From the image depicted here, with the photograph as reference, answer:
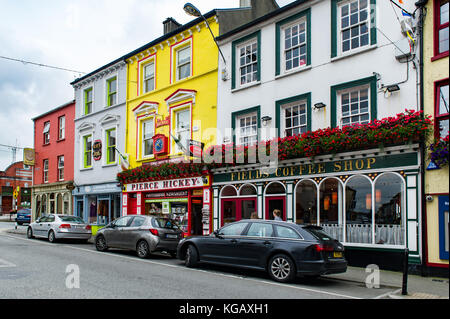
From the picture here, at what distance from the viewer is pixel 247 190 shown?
15.5 m

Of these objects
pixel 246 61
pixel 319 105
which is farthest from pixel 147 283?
pixel 246 61

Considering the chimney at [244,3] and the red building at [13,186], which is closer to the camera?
the chimney at [244,3]

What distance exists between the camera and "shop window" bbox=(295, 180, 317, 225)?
44.1ft

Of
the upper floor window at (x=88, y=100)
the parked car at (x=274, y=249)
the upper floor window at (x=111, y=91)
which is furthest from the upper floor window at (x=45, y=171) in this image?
the parked car at (x=274, y=249)

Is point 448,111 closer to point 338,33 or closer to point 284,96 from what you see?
point 338,33

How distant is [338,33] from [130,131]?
42.5 ft

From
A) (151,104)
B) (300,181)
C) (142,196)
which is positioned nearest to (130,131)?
(151,104)

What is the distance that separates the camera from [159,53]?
21156 millimetres

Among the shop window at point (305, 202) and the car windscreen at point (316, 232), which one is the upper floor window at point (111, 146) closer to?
the shop window at point (305, 202)

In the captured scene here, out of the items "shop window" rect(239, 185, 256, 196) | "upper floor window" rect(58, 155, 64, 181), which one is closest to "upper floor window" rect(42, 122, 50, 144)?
"upper floor window" rect(58, 155, 64, 181)

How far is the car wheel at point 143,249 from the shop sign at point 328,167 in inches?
172

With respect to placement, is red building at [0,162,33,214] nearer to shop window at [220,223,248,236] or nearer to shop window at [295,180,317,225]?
shop window at [295,180,317,225]

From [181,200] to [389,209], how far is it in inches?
386

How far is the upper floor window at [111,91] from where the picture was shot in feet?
78.8
